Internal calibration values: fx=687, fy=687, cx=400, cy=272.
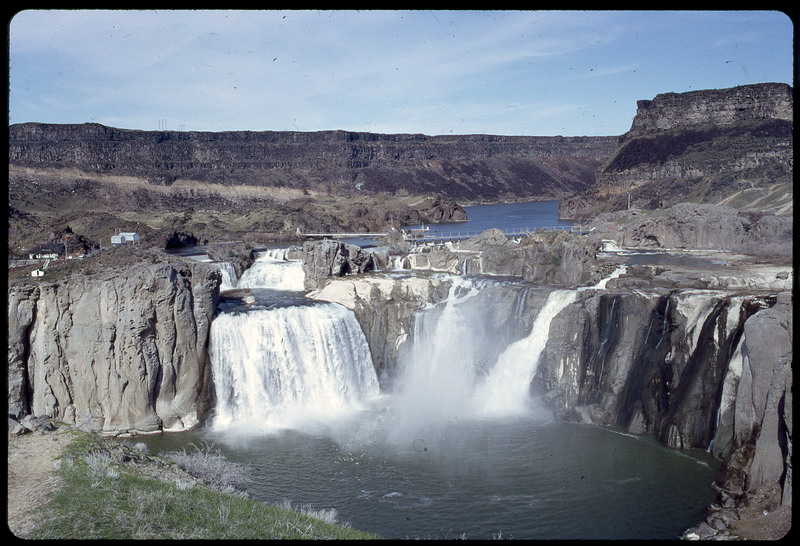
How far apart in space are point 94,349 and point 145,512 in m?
13.3

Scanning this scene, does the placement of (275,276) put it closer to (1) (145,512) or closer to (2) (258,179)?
(1) (145,512)

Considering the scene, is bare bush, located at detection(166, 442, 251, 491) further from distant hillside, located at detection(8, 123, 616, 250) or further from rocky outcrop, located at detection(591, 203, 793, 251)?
rocky outcrop, located at detection(591, 203, 793, 251)

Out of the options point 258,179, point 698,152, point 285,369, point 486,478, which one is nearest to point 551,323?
point 486,478

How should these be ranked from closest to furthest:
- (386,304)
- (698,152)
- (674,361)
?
1. (674,361)
2. (386,304)
3. (698,152)

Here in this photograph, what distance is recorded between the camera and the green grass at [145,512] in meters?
11.2

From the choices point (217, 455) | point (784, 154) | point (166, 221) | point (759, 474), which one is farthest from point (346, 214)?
point (759, 474)

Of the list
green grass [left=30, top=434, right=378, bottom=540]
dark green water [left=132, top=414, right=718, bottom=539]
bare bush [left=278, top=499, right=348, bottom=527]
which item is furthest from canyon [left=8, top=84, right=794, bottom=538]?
green grass [left=30, top=434, right=378, bottom=540]

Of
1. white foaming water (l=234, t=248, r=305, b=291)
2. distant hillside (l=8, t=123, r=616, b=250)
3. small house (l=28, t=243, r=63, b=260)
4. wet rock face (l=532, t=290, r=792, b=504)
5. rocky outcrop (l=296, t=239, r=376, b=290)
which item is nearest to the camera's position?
wet rock face (l=532, t=290, r=792, b=504)

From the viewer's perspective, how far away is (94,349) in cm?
2380

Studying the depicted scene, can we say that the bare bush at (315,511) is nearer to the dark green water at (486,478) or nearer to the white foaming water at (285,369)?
the dark green water at (486,478)

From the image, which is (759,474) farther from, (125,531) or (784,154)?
(784,154)

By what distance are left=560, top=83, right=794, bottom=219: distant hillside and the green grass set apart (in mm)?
61560

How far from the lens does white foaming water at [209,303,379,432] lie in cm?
2559

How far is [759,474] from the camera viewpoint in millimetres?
16859
